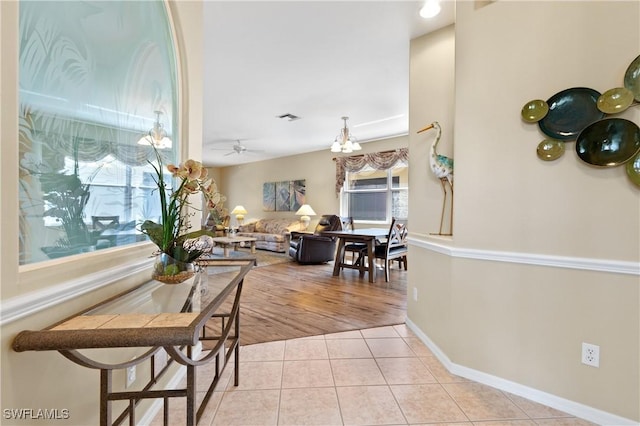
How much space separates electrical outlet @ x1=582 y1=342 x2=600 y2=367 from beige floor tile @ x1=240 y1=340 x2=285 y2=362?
6.19 ft

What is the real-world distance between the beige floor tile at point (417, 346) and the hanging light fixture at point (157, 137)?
2.35m

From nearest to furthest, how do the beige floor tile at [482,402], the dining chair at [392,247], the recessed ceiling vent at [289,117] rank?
the beige floor tile at [482,402] < the dining chair at [392,247] < the recessed ceiling vent at [289,117]

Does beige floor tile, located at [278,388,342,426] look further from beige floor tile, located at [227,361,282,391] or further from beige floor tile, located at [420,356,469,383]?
beige floor tile, located at [420,356,469,383]

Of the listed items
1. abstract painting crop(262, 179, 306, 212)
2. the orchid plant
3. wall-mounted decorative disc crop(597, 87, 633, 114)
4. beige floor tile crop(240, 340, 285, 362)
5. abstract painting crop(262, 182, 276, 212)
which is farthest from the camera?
abstract painting crop(262, 182, 276, 212)

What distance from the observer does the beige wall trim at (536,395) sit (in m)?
1.51

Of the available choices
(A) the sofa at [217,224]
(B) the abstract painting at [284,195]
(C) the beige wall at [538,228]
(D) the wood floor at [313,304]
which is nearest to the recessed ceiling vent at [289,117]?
(A) the sofa at [217,224]

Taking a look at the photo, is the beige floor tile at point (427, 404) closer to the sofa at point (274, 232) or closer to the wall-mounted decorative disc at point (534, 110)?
the wall-mounted decorative disc at point (534, 110)

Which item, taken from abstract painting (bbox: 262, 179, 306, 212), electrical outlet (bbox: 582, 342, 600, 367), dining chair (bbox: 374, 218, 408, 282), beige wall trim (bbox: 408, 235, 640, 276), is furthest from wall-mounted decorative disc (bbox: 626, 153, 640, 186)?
abstract painting (bbox: 262, 179, 306, 212)

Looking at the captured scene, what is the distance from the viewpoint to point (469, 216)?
6.34 feet

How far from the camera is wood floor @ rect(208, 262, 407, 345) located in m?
2.72

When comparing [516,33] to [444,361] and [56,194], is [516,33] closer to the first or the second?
[444,361]

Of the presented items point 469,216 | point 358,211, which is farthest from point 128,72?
point 358,211

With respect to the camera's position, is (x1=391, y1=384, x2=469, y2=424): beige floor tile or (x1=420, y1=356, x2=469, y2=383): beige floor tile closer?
(x1=391, y1=384, x2=469, y2=424): beige floor tile

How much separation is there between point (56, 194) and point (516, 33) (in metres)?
2.49
